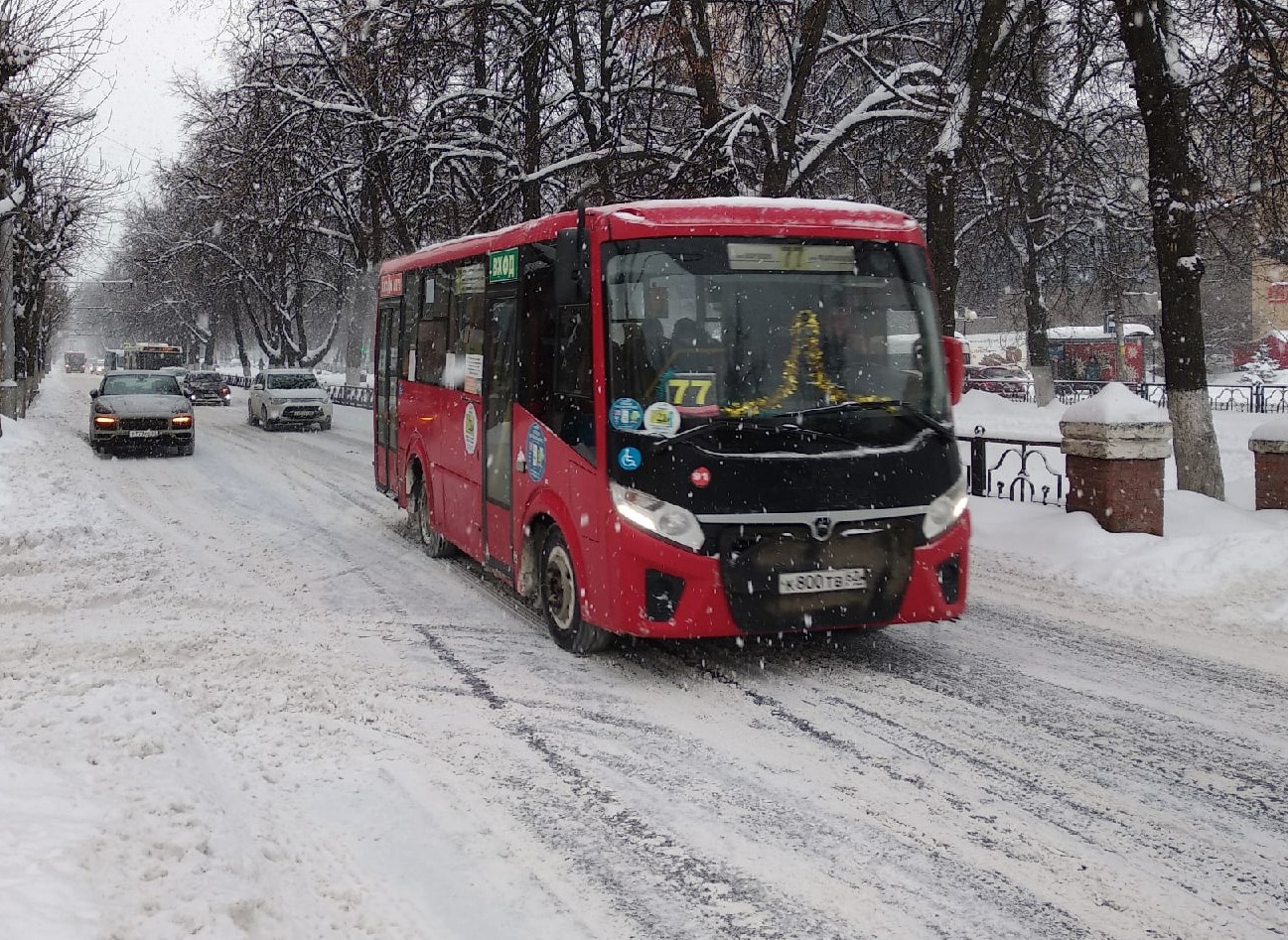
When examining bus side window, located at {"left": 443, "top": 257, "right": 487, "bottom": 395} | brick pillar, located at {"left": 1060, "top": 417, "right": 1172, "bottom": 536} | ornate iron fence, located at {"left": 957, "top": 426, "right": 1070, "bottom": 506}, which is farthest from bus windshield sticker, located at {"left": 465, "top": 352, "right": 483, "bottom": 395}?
ornate iron fence, located at {"left": 957, "top": 426, "right": 1070, "bottom": 506}

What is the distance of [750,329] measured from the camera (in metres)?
6.47

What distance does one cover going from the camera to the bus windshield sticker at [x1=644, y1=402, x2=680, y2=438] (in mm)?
6344

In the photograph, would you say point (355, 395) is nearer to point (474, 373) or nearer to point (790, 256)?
point (474, 373)

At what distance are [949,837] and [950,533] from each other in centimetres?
268

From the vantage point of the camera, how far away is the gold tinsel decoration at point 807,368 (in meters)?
6.43

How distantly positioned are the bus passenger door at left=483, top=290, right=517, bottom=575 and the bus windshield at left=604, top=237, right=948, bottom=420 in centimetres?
172

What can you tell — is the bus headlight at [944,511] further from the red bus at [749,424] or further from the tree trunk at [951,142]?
the tree trunk at [951,142]

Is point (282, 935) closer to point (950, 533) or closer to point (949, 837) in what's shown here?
point (949, 837)

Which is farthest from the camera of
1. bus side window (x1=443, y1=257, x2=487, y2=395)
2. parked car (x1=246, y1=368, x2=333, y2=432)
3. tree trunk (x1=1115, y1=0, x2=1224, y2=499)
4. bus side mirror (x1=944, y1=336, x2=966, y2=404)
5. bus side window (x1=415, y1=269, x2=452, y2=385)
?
parked car (x1=246, y1=368, x2=333, y2=432)

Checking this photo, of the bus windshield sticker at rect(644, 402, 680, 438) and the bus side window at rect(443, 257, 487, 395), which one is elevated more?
the bus side window at rect(443, 257, 487, 395)

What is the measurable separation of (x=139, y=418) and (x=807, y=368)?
17973mm

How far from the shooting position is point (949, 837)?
14.4ft

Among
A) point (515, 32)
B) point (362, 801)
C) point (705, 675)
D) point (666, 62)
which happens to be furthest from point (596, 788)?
point (515, 32)

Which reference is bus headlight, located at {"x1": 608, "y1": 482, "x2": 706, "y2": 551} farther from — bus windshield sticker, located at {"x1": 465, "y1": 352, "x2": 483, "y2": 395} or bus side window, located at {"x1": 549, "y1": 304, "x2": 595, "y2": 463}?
bus windshield sticker, located at {"x1": 465, "y1": 352, "x2": 483, "y2": 395}
